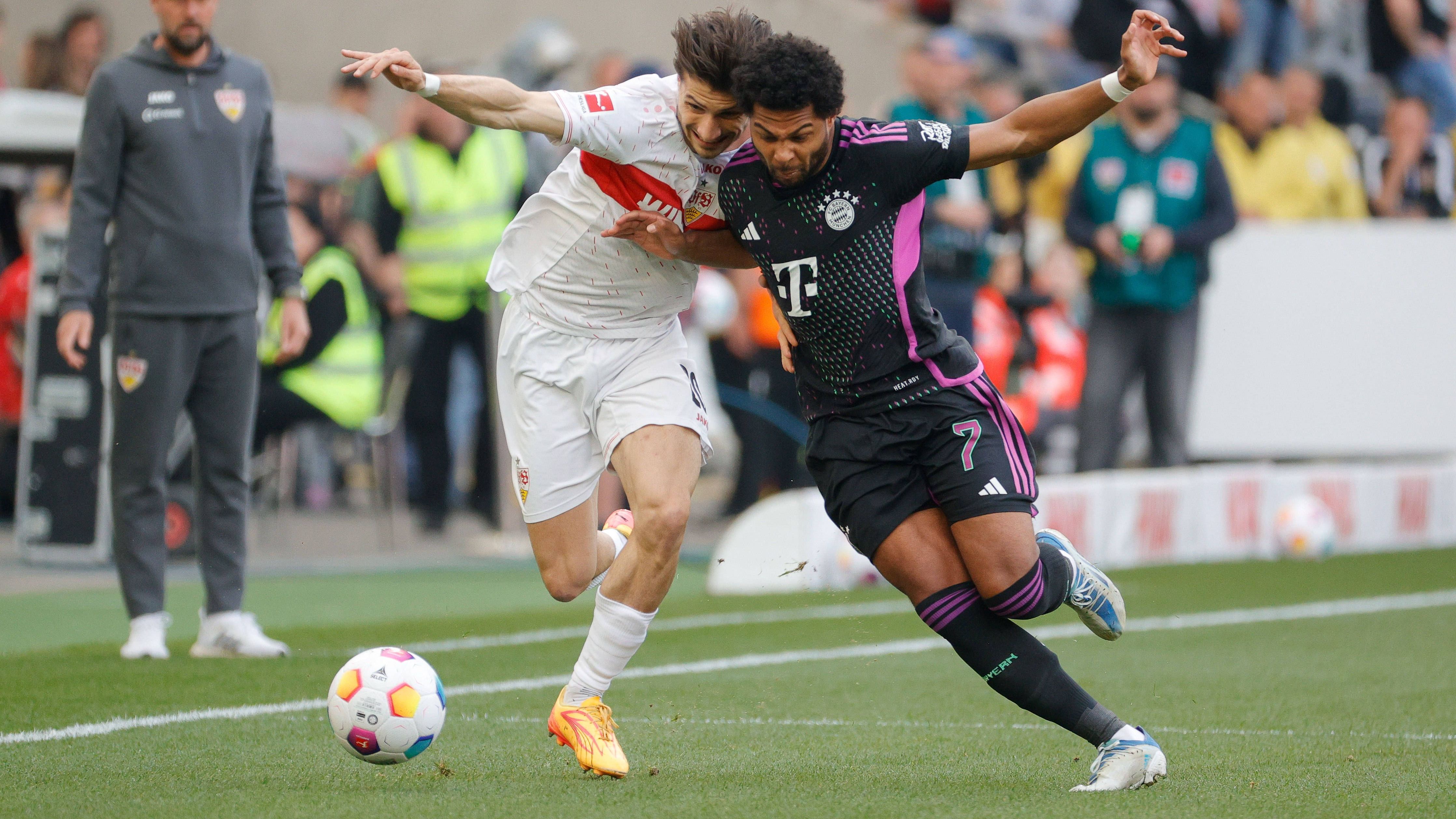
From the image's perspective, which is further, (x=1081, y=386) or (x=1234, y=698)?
(x=1081, y=386)

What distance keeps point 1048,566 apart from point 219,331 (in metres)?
3.74

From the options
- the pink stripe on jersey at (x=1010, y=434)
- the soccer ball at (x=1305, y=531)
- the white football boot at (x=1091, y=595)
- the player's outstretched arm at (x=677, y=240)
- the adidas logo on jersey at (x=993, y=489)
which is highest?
the player's outstretched arm at (x=677, y=240)

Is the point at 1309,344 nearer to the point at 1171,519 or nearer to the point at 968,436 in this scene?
the point at 1171,519

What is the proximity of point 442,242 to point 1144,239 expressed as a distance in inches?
170

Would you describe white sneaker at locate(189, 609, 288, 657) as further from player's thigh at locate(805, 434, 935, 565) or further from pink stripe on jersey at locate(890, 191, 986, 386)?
pink stripe on jersey at locate(890, 191, 986, 386)

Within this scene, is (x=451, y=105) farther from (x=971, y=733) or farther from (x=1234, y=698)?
(x=1234, y=698)

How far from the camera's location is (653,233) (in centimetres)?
534

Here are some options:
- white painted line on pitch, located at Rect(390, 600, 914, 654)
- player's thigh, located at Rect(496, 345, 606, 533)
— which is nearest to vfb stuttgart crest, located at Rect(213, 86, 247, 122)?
white painted line on pitch, located at Rect(390, 600, 914, 654)

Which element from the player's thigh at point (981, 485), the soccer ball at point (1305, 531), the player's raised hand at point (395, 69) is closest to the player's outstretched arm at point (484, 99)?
the player's raised hand at point (395, 69)

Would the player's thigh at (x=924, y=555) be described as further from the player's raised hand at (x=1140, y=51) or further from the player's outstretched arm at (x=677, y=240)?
the player's raised hand at (x=1140, y=51)

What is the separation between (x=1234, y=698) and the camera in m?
6.71

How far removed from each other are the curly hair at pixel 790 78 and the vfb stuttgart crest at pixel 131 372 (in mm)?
3364

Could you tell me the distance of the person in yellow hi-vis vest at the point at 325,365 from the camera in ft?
36.3

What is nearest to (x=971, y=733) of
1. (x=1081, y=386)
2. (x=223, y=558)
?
(x=223, y=558)
